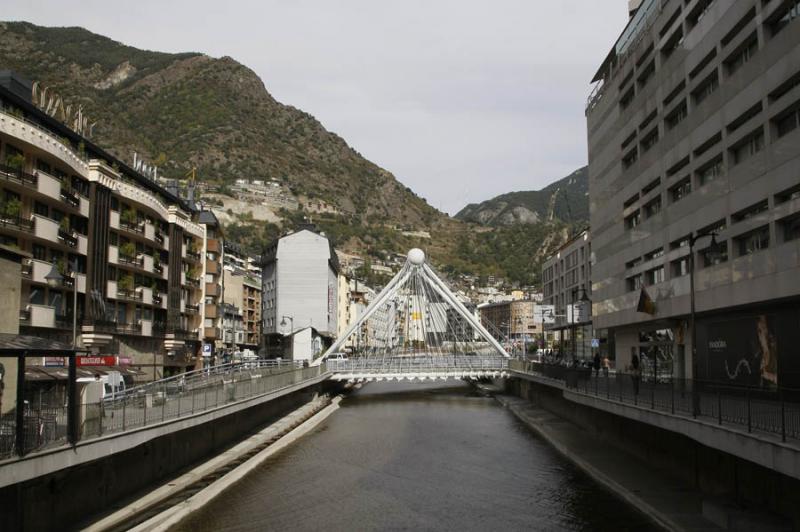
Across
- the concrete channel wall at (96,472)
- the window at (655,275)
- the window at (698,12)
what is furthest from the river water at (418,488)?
the window at (698,12)

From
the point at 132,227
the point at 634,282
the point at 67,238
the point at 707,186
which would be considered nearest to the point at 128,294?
the point at 132,227

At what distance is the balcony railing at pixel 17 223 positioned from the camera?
37.4 m

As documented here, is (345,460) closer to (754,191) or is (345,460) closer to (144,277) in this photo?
(754,191)

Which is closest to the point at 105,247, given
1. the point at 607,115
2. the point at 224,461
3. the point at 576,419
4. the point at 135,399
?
the point at 224,461

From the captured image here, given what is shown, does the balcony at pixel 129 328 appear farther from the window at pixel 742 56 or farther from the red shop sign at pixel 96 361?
the window at pixel 742 56

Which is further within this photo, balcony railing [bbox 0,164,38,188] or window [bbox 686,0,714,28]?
balcony railing [bbox 0,164,38,188]

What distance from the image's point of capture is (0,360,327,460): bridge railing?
17.5 meters

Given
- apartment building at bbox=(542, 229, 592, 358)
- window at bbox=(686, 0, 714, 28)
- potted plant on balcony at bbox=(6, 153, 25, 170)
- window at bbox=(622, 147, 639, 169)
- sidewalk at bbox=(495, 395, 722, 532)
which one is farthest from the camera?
apartment building at bbox=(542, 229, 592, 358)

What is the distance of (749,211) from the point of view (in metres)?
31.9

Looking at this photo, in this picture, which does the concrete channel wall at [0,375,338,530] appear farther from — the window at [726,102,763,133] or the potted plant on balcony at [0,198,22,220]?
the window at [726,102,763,133]

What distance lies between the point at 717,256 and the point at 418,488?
54.2ft

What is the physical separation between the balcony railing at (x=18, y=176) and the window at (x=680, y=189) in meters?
32.7

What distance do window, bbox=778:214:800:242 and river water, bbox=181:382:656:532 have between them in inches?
451

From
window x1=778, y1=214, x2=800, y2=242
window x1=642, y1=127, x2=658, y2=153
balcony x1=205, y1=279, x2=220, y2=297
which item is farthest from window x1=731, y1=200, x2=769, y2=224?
balcony x1=205, y1=279, x2=220, y2=297
